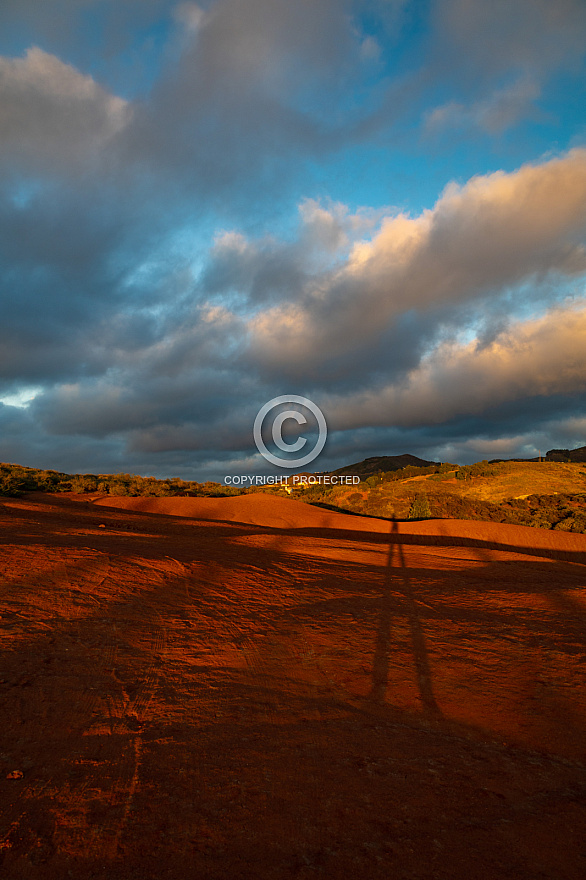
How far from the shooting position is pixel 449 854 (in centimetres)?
305

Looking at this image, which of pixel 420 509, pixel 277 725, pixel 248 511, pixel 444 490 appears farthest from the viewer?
pixel 444 490

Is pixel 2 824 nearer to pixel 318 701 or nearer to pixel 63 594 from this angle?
pixel 318 701

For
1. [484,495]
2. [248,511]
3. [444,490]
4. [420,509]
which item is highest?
[444,490]

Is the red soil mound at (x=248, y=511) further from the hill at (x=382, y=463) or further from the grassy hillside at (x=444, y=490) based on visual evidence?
the hill at (x=382, y=463)

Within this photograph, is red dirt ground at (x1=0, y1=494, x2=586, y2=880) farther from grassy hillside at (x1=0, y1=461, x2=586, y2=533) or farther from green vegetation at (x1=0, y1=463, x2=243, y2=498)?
grassy hillside at (x1=0, y1=461, x2=586, y2=533)

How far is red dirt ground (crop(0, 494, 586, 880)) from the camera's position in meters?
3.08

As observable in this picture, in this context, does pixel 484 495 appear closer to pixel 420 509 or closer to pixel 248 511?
pixel 420 509

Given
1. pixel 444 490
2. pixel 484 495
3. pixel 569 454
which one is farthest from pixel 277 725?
pixel 569 454

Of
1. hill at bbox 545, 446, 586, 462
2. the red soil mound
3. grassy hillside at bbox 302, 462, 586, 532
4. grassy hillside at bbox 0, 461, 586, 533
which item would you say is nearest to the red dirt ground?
the red soil mound

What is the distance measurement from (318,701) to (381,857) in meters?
2.20

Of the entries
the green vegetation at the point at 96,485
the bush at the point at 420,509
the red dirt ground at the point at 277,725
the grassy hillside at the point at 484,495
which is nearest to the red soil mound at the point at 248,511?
the green vegetation at the point at 96,485

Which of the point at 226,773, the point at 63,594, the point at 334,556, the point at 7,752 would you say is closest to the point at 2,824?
the point at 7,752

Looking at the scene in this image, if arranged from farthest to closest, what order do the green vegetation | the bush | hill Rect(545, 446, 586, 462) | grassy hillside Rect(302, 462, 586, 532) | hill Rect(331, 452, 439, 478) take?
hill Rect(331, 452, 439, 478) < hill Rect(545, 446, 586, 462) < the bush < grassy hillside Rect(302, 462, 586, 532) < the green vegetation

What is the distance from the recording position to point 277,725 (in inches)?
182
